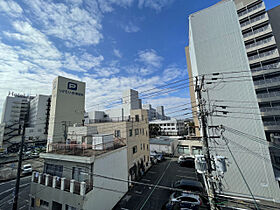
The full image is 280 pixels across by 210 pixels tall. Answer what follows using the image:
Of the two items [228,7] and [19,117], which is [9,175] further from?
[19,117]

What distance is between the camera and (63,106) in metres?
22.6

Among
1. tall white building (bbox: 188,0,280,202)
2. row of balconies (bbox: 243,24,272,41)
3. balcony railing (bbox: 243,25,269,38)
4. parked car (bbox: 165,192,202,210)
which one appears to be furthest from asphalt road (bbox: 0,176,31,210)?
balcony railing (bbox: 243,25,269,38)

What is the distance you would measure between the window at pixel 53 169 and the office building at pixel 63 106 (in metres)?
10.4

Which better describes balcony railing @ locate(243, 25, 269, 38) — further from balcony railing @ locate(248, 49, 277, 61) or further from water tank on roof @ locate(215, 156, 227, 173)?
water tank on roof @ locate(215, 156, 227, 173)

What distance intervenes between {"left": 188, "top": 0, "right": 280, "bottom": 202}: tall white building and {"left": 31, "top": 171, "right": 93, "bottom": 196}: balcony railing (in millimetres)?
11447

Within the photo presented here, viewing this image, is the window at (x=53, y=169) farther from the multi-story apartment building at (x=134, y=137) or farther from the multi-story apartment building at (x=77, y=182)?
the multi-story apartment building at (x=134, y=137)

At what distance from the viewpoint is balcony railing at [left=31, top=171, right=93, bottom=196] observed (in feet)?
26.2

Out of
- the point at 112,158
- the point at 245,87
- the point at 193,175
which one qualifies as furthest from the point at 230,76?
the point at 112,158

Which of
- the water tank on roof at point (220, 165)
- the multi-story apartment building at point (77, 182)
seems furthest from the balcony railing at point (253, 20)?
the multi-story apartment building at point (77, 182)

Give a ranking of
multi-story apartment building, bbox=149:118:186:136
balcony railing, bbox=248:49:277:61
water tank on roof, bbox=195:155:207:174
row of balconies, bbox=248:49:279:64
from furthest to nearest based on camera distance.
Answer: multi-story apartment building, bbox=149:118:186:136, balcony railing, bbox=248:49:277:61, row of balconies, bbox=248:49:279:64, water tank on roof, bbox=195:155:207:174

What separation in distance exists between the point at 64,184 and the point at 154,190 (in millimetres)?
8754

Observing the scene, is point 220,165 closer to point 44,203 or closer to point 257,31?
point 44,203

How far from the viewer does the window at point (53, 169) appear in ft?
32.2

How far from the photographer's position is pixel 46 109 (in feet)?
147
